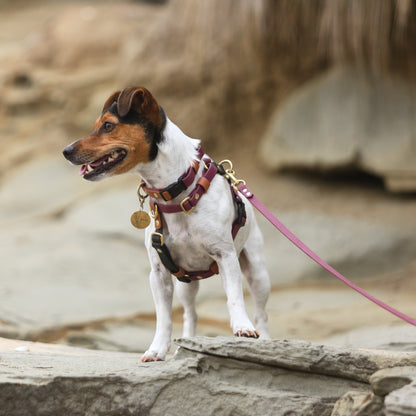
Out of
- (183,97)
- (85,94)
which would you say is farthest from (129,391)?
(85,94)

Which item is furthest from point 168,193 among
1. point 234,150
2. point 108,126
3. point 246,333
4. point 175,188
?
point 234,150

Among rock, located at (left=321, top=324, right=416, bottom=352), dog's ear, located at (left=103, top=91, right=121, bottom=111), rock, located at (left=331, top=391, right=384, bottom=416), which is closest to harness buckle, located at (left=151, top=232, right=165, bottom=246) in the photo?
dog's ear, located at (left=103, top=91, right=121, bottom=111)

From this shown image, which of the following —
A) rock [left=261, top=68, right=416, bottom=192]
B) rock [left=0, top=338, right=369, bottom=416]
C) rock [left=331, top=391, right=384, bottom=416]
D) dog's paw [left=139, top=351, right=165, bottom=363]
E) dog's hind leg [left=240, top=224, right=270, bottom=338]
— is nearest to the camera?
rock [left=331, top=391, right=384, bottom=416]

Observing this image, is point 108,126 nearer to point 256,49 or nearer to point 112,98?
point 112,98

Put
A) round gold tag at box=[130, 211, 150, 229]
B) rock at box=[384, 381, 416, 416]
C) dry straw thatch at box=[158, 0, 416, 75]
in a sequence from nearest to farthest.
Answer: rock at box=[384, 381, 416, 416], round gold tag at box=[130, 211, 150, 229], dry straw thatch at box=[158, 0, 416, 75]

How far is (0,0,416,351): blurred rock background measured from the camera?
520cm

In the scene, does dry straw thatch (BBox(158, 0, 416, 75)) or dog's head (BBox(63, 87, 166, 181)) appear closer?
dog's head (BBox(63, 87, 166, 181))

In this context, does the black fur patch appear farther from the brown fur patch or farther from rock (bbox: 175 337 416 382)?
rock (bbox: 175 337 416 382)

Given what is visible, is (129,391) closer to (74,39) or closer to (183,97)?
(183,97)

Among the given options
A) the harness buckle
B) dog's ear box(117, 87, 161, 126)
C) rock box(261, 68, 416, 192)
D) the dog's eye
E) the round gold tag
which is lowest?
the harness buckle

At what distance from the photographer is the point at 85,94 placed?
8.26 metres

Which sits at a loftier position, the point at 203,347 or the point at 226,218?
the point at 226,218

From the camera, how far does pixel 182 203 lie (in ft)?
8.20

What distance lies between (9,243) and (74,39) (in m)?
3.44
